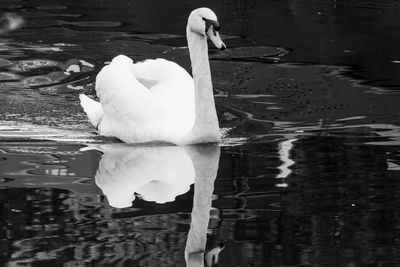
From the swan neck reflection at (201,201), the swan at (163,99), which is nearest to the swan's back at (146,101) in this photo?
the swan at (163,99)

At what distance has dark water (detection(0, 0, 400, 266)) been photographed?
6.91 metres

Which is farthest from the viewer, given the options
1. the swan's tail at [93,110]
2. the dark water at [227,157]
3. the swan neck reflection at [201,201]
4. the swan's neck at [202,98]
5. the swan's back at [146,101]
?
the swan's tail at [93,110]

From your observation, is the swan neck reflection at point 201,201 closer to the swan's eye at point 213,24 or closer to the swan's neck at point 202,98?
the swan's neck at point 202,98

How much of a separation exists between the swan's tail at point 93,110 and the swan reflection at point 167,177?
1.14m

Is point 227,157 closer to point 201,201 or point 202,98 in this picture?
point 202,98

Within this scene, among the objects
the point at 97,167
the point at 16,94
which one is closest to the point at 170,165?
the point at 97,167

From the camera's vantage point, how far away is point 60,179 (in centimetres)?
880

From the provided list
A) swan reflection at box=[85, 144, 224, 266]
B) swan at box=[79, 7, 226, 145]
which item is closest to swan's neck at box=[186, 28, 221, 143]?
swan at box=[79, 7, 226, 145]

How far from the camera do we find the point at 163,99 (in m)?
10.9

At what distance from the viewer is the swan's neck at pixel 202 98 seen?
10.2 meters

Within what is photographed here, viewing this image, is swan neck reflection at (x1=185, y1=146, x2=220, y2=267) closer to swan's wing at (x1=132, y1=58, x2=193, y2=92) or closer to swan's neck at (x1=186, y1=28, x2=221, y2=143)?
swan's neck at (x1=186, y1=28, x2=221, y2=143)

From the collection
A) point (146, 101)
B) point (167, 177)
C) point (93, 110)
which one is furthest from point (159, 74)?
point (167, 177)

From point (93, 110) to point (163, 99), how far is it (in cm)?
106

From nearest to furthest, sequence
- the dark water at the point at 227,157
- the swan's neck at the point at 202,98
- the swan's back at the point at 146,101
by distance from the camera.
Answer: the dark water at the point at 227,157
the swan's neck at the point at 202,98
the swan's back at the point at 146,101
